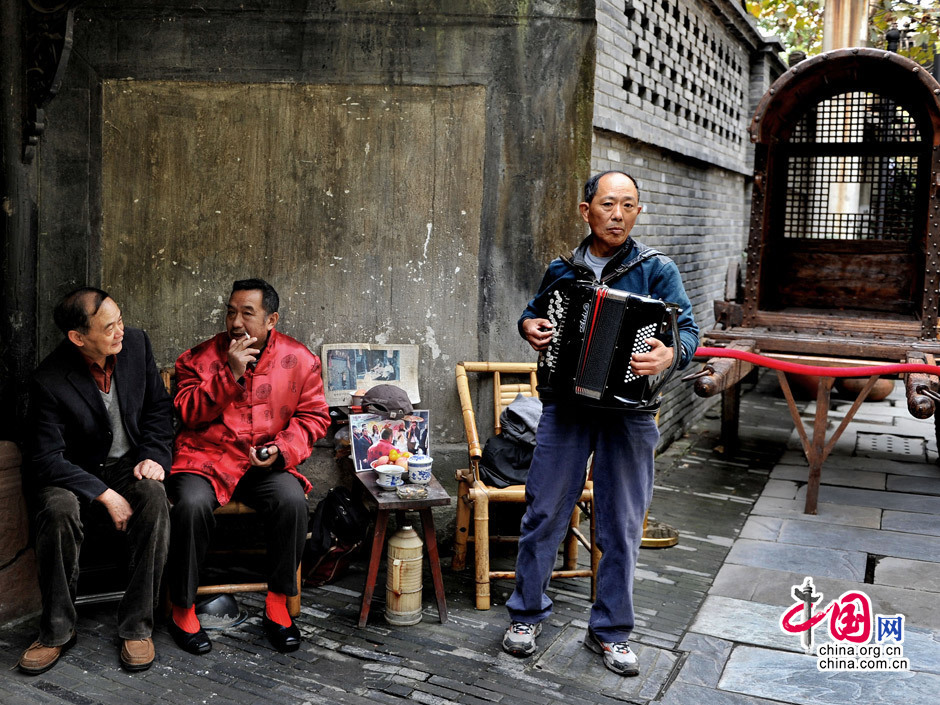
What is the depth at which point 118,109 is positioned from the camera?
16.9 feet

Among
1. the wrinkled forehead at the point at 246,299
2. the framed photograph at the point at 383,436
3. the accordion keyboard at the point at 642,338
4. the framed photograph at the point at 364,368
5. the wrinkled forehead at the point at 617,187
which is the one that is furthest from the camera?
the framed photograph at the point at 364,368

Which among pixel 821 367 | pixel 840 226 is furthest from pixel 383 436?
pixel 840 226

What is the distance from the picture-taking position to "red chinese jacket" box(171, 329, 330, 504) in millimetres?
4457

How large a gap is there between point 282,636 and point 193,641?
1.32 ft

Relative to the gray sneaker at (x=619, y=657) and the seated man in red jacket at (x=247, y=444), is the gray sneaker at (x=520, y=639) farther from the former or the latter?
the seated man in red jacket at (x=247, y=444)

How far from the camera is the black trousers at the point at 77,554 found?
398 centimetres

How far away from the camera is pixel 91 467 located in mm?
4320

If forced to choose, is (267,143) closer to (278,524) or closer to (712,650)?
(278,524)

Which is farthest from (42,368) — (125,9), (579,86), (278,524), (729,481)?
(729,481)

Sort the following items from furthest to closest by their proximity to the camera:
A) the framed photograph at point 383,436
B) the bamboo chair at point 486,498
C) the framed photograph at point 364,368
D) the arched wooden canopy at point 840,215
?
1. the arched wooden canopy at point 840,215
2. the framed photograph at point 364,368
3. the framed photograph at point 383,436
4. the bamboo chair at point 486,498

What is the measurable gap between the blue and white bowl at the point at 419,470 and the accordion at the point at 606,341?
3.35ft

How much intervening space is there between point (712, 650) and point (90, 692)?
2.77 m

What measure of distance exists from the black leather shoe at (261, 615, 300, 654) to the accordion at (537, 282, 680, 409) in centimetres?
171

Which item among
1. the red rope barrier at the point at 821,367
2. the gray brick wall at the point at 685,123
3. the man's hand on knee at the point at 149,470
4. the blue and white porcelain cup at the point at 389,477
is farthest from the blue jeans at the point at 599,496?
the gray brick wall at the point at 685,123
